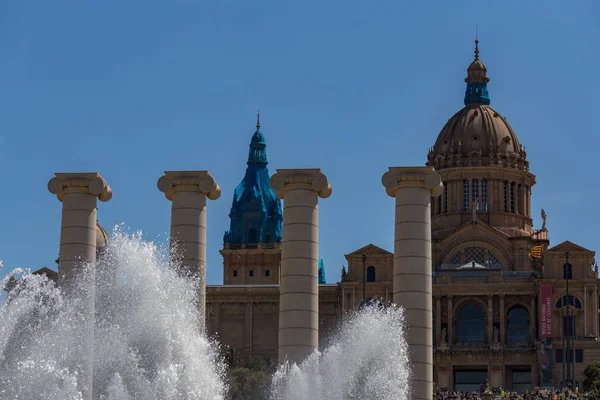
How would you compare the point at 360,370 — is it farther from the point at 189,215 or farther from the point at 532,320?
the point at 532,320

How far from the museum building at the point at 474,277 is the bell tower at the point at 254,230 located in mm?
105

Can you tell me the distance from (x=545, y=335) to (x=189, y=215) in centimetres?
6363

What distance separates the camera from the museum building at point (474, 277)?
104188 mm

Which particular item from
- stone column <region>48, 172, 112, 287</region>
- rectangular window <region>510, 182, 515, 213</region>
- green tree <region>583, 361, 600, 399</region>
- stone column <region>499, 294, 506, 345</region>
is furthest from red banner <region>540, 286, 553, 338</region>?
stone column <region>48, 172, 112, 287</region>

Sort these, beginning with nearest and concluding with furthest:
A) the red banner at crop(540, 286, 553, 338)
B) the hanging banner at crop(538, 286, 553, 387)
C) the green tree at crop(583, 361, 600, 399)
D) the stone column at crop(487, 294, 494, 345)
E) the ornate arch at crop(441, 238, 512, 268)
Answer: the green tree at crop(583, 361, 600, 399) < the hanging banner at crop(538, 286, 553, 387) < the red banner at crop(540, 286, 553, 338) < the stone column at crop(487, 294, 494, 345) < the ornate arch at crop(441, 238, 512, 268)

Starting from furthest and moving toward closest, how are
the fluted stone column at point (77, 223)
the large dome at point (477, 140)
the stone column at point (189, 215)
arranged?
1. the large dome at point (477, 140)
2. the stone column at point (189, 215)
3. the fluted stone column at point (77, 223)

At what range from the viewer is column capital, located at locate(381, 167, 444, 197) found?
4147 cm

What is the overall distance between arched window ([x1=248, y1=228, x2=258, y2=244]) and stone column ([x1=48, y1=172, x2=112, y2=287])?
271 feet

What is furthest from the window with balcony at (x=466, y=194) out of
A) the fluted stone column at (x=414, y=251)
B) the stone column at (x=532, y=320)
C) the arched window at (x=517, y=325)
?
the fluted stone column at (x=414, y=251)

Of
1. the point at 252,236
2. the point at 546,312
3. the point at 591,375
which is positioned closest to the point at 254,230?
the point at 252,236

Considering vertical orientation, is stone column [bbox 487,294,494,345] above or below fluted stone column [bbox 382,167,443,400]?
above

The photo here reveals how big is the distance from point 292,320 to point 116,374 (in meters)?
5.11

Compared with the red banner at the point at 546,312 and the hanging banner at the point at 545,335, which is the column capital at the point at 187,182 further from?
the red banner at the point at 546,312

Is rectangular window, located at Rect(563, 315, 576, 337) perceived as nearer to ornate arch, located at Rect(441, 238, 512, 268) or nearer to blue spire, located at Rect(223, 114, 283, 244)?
ornate arch, located at Rect(441, 238, 512, 268)
